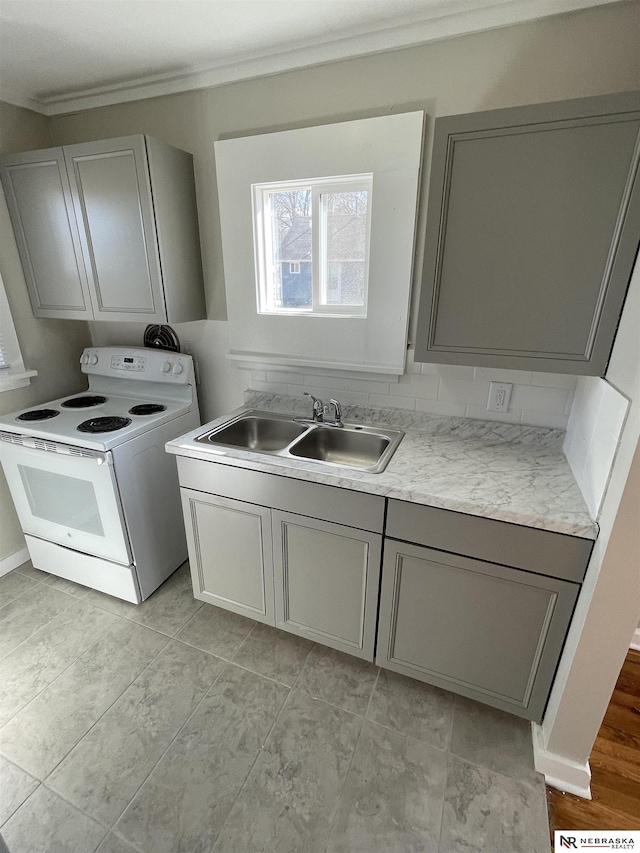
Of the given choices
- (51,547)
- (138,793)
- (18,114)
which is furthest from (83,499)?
(18,114)

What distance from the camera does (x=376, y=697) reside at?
1.61m

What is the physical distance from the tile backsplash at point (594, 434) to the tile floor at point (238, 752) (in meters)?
1.02

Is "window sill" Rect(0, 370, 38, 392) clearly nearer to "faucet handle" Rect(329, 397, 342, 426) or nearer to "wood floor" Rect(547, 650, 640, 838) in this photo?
"faucet handle" Rect(329, 397, 342, 426)

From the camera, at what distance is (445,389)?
1773 mm

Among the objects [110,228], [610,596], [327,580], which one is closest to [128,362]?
[110,228]

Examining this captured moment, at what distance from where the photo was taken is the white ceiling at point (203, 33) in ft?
4.34

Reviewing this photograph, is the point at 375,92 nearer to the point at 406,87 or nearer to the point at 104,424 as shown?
the point at 406,87

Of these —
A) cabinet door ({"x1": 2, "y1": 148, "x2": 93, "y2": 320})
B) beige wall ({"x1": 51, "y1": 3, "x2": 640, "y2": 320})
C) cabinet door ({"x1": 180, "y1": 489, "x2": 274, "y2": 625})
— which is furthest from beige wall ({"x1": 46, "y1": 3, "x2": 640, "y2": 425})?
cabinet door ({"x1": 180, "y1": 489, "x2": 274, "y2": 625})

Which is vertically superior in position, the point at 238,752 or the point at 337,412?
the point at 337,412

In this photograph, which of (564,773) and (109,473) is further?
(109,473)

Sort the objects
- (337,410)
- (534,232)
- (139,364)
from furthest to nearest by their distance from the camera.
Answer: (139,364) < (337,410) < (534,232)

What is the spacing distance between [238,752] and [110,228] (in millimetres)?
2319

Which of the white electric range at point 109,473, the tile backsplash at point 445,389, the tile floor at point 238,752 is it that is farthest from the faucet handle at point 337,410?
the tile floor at point 238,752

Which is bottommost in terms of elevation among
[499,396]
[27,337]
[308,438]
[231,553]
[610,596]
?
[231,553]
